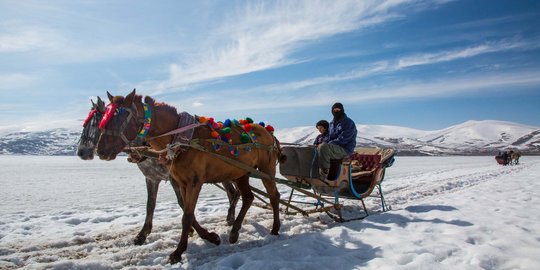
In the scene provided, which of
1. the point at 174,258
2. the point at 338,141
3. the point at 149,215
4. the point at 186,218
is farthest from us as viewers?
the point at 338,141

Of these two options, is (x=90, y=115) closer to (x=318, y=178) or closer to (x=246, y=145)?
(x=246, y=145)

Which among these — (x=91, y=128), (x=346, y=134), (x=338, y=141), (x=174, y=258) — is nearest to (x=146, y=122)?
(x=91, y=128)

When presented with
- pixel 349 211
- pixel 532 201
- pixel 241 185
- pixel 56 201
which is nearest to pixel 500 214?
pixel 532 201

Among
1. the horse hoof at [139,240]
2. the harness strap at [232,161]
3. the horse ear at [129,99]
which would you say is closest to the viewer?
the horse ear at [129,99]

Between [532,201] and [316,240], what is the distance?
645 centimetres

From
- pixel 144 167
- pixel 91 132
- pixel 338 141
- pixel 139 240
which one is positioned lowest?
pixel 139 240

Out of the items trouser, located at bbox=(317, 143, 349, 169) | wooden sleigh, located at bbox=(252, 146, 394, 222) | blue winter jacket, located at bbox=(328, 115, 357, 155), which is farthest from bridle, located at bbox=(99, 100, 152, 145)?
blue winter jacket, located at bbox=(328, 115, 357, 155)

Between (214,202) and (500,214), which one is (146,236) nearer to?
(214,202)

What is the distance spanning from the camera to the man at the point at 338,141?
7.02 meters

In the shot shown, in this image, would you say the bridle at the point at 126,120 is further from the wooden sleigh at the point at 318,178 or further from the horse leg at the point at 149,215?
the wooden sleigh at the point at 318,178

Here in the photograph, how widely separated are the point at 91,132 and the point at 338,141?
464 cm

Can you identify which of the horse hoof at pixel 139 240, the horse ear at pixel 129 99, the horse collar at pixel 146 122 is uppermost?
the horse ear at pixel 129 99

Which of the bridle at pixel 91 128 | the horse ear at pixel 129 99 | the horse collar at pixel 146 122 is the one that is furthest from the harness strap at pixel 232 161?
the bridle at pixel 91 128

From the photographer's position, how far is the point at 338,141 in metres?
7.21
